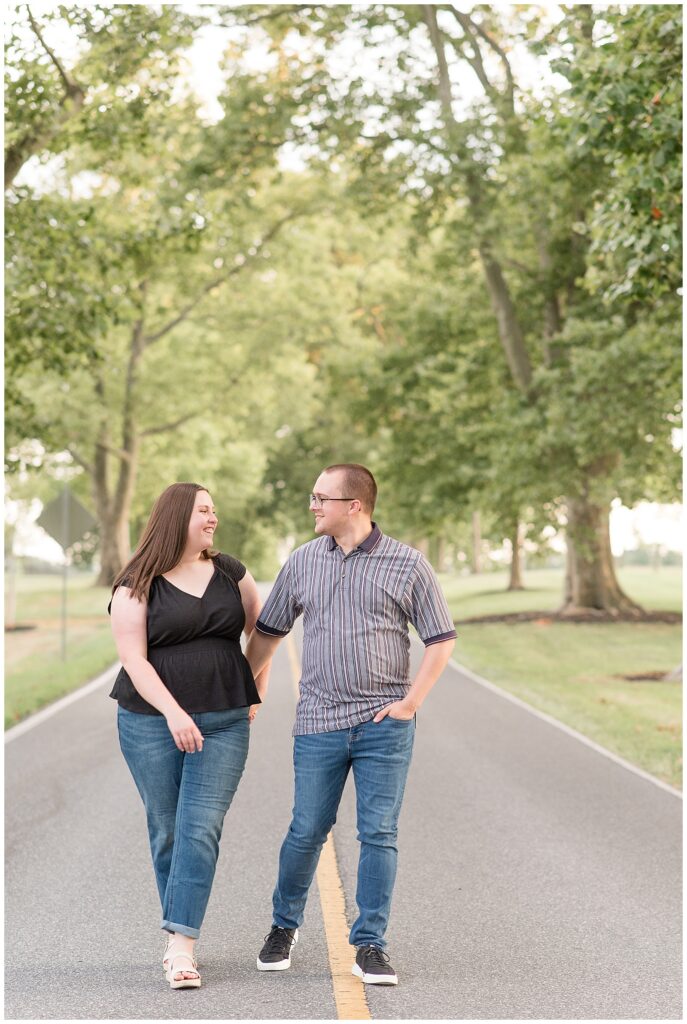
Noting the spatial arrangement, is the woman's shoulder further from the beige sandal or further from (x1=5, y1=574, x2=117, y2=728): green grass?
(x1=5, y1=574, x2=117, y2=728): green grass

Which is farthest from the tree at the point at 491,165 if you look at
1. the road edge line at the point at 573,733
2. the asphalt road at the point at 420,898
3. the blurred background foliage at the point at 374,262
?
the asphalt road at the point at 420,898

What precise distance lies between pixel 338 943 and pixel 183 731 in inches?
55.7

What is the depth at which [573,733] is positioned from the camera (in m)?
13.0

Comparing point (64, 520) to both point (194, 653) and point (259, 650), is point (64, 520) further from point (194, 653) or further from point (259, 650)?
point (194, 653)

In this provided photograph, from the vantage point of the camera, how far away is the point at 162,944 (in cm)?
565

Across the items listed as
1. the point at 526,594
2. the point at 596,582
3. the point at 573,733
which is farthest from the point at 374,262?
the point at 573,733

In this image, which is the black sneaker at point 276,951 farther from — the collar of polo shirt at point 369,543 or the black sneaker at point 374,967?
the collar of polo shirt at point 369,543

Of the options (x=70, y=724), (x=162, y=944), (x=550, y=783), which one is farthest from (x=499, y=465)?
(x=162, y=944)

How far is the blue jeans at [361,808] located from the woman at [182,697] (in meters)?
0.31

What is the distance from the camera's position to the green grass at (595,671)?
41.5ft

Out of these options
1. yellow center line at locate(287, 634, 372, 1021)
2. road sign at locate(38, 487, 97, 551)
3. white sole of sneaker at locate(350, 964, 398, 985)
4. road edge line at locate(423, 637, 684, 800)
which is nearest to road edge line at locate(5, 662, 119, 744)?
road sign at locate(38, 487, 97, 551)

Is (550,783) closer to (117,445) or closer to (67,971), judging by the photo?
(67,971)

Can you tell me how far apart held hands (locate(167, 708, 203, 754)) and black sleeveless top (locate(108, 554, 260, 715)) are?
0.34 ft

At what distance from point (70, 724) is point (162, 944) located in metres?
8.05
